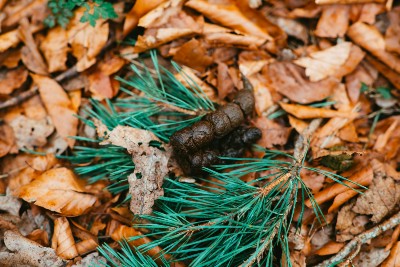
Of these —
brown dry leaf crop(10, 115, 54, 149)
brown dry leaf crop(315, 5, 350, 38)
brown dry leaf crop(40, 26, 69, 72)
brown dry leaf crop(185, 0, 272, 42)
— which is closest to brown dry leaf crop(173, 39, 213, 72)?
brown dry leaf crop(185, 0, 272, 42)

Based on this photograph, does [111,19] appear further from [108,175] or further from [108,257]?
[108,257]

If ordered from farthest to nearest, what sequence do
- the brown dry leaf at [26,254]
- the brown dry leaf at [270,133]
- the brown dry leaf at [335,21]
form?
the brown dry leaf at [335,21] < the brown dry leaf at [270,133] < the brown dry leaf at [26,254]

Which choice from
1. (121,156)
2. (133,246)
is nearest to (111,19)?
(121,156)

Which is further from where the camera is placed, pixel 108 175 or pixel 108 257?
pixel 108 175

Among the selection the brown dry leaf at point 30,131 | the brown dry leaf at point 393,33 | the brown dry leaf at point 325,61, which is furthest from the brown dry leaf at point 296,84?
the brown dry leaf at point 30,131

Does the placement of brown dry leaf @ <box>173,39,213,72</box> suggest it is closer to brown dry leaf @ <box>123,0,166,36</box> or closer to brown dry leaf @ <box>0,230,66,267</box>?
brown dry leaf @ <box>123,0,166,36</box>

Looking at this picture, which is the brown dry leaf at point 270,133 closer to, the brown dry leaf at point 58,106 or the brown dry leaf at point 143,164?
the brown dry leaf at point 143,164
